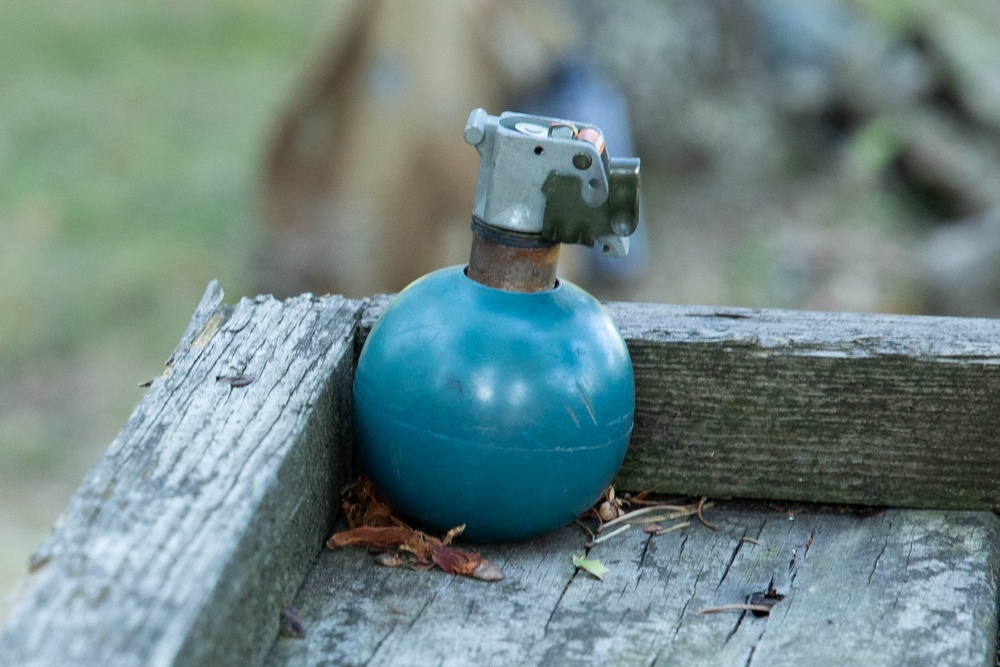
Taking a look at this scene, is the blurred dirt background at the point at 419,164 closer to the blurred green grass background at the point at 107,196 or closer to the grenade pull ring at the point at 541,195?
the blurred green grass background at the point at 107,196

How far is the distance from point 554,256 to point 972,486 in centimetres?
73

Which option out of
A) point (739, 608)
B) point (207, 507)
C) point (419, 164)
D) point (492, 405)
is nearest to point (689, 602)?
point (739, 608)

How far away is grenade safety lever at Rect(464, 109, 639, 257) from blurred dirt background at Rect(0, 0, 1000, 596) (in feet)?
10.1

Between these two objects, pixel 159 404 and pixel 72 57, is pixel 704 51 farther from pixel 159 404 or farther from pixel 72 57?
pixel 159 404

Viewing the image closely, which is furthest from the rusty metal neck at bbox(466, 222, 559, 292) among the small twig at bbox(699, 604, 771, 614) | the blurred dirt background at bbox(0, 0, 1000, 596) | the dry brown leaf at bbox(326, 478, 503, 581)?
the blurred dirt background at bbox(0, 0, 1000, 596)

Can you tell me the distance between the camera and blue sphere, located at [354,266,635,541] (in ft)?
5.51

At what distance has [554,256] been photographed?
5.82 ft

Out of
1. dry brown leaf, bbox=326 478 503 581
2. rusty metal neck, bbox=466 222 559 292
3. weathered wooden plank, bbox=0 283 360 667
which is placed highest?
rusty metal neck, bbox=466 222 559 292

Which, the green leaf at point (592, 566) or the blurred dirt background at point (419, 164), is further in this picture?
the blurred dirt background at point (419, 164)

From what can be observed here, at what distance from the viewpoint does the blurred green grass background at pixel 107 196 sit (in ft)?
18.6

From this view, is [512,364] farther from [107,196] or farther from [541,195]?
[107,196]

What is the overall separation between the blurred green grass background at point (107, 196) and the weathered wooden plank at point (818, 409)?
118 inches

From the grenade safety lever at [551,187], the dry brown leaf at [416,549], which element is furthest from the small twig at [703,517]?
the grenade safety lever at [551,187]

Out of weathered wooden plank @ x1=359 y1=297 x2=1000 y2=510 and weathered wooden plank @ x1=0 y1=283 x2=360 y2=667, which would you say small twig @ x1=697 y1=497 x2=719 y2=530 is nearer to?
weathered wooden plank @ x1=359 y1=297 x2=1000 y2=510
